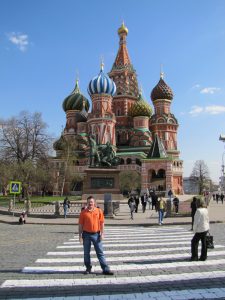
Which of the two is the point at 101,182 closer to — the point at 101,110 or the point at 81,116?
the point at 101,110

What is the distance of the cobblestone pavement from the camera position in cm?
653

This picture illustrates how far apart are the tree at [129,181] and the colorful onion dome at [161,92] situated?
2463cm

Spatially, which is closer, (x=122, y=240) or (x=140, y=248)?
(x=140, y=248)

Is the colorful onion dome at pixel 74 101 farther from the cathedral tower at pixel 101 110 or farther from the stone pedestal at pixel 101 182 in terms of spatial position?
the stone pedestal at pixel 101 182

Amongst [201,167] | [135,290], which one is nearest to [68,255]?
[135,290]

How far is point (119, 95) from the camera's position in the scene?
90625 millimetres

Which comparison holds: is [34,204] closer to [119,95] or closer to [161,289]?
[161,289]

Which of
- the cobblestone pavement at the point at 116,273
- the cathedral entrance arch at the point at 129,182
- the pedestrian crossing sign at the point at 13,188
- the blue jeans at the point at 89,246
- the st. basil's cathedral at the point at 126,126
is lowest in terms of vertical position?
the cobblestone pavement at the point at 116,273

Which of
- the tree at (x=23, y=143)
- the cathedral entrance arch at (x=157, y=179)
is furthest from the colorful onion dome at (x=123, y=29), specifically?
the tree at (x=23, y=143)

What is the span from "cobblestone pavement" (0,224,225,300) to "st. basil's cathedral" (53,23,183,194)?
5732 centimetres

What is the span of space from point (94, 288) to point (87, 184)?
31906mm

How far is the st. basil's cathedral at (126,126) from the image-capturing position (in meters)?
70.4

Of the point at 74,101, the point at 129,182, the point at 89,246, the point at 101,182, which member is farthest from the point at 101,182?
the point at 74,101

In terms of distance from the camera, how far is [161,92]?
8769 centimetres
